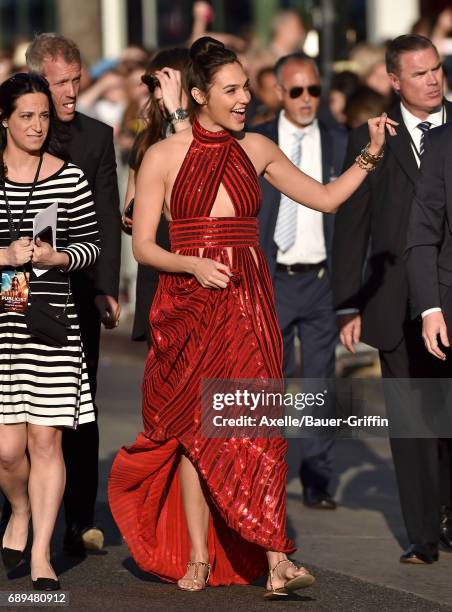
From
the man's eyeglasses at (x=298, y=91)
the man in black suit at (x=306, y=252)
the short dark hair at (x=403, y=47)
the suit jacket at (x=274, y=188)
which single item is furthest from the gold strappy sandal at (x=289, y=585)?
the man's eyeglasses at (x=298, y=91)

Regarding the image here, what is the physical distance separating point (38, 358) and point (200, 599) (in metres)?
1.13

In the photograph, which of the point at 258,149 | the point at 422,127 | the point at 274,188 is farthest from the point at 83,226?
the point at 274,188

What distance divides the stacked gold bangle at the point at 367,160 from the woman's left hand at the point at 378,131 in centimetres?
2

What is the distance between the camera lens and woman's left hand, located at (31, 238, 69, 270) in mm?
6548

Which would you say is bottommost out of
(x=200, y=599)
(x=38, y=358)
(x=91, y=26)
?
(x=200, y=599)

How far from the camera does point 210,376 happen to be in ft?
21.8

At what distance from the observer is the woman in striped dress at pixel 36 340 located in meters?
6.70

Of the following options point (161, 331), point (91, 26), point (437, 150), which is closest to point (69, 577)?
point (161, 331)

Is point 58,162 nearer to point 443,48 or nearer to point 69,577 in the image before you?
point 69,577

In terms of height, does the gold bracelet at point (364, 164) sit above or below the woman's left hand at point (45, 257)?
above

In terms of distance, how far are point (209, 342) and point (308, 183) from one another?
2.59 feet

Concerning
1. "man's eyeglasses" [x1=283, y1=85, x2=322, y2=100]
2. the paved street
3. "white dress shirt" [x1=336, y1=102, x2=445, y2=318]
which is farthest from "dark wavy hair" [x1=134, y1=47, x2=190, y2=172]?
the paved street

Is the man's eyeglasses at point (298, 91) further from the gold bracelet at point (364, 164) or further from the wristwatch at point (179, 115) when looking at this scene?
the gold bracelet at point (364, 164)

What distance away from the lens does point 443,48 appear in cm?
1463
